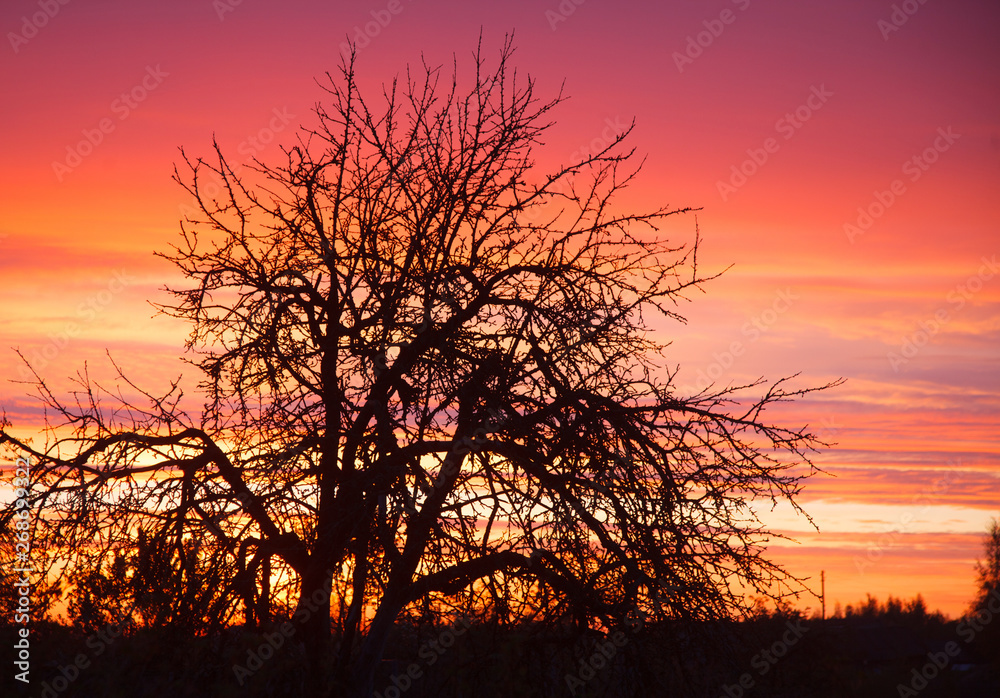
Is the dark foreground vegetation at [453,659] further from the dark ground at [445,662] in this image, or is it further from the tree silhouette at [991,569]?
the tree silhouette at [991,569]

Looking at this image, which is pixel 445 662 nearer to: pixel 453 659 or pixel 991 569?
pixel 453 659

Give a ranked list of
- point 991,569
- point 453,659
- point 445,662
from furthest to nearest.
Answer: point 991,569
point 445,662
point 453,659

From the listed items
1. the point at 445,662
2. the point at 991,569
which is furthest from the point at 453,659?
the point at 991,569

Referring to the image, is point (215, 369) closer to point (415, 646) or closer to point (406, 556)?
point (406, 556)

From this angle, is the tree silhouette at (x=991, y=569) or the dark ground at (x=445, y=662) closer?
the dark ground at (x=445, y=662)

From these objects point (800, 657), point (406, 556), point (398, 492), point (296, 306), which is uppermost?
point (296, 306)

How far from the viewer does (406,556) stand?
878cm

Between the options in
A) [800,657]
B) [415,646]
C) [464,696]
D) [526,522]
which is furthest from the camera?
[800,657]

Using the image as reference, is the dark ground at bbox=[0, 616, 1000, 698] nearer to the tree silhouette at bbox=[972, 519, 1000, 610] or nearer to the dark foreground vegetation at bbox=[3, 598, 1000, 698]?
the dark foreground vegetation at bbox=[3, 598, 1000, 698]

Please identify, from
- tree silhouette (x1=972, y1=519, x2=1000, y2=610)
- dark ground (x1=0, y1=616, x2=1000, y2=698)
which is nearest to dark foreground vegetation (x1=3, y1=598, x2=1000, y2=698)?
dark ground (x1=0, y1=616, x2=1000, y2=698)

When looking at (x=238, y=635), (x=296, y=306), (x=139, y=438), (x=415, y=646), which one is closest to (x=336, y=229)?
(x=296, y=306)

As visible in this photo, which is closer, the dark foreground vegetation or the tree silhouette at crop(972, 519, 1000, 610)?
the dark foreground vegetation

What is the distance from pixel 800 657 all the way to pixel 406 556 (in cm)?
2160

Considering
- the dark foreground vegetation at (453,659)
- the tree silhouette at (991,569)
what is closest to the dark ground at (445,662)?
the dark foreground vegetation at (453,659)
